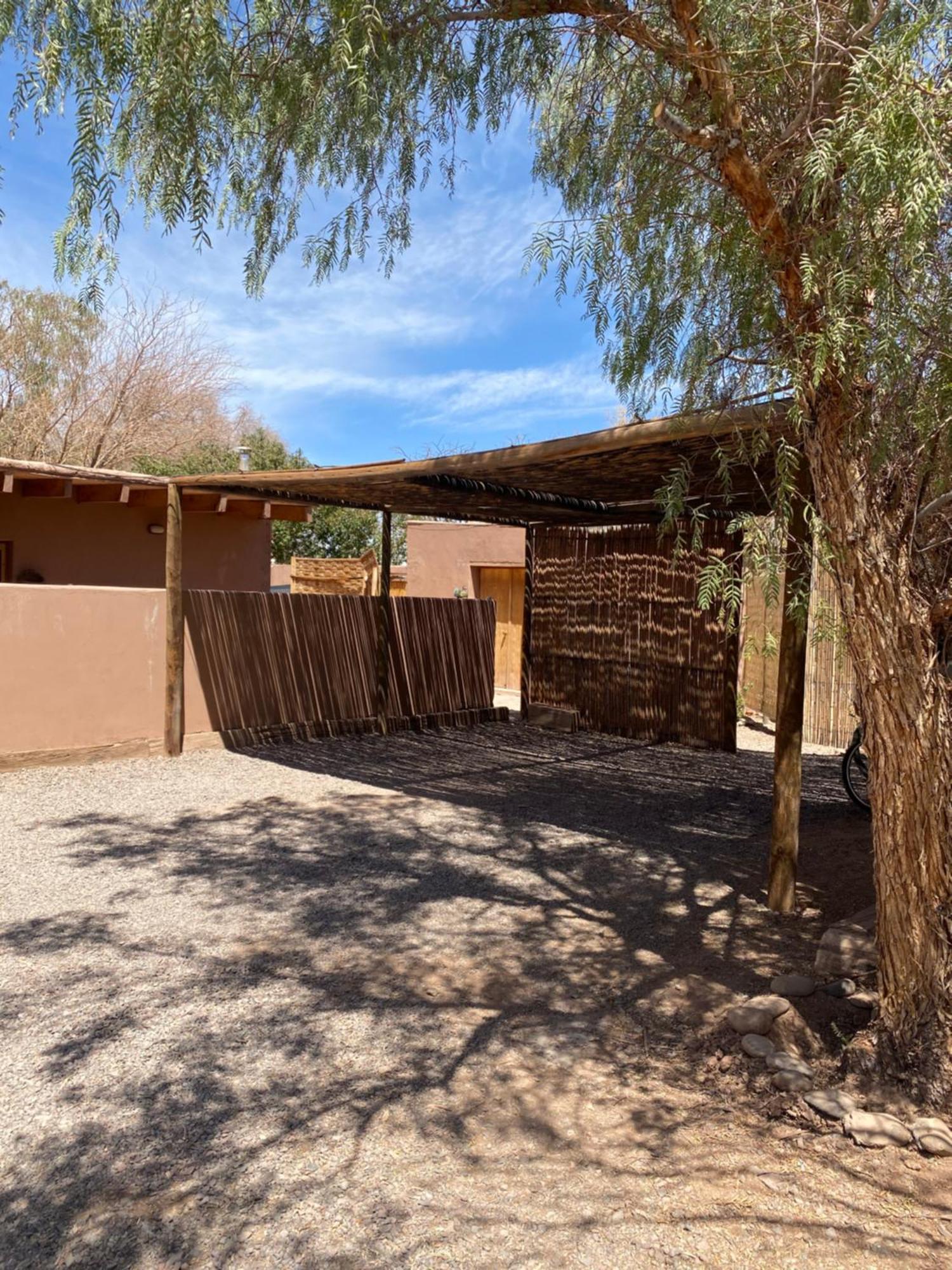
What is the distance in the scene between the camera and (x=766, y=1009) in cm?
364

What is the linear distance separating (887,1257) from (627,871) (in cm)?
352

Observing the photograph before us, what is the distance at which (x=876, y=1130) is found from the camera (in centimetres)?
288

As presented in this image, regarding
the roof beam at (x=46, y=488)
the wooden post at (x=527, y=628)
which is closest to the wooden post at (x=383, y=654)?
the wooden post at (x=527, y=628)

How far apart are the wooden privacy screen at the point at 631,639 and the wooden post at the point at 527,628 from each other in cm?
8

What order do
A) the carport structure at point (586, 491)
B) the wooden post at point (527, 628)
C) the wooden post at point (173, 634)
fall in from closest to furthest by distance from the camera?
the carport structure at point (586, 491) < the wooden post at point (173, 634) < the wooden post at point (527, 628)

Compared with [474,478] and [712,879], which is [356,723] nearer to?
[474,478]

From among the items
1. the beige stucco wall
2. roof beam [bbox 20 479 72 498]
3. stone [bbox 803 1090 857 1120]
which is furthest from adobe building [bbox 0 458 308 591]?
stone [bbox 803 1090 857 1120]

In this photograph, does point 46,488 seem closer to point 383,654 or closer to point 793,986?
point 383,654

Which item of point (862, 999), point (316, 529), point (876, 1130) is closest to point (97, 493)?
point (862, 999)

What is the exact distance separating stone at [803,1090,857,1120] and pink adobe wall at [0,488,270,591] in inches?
337

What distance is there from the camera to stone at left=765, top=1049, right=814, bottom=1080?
325 cm

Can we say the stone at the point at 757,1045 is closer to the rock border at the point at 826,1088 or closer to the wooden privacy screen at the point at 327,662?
the rock border at the point at 826,1088

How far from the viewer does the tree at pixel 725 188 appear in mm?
3146

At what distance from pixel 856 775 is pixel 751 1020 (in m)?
4.41
